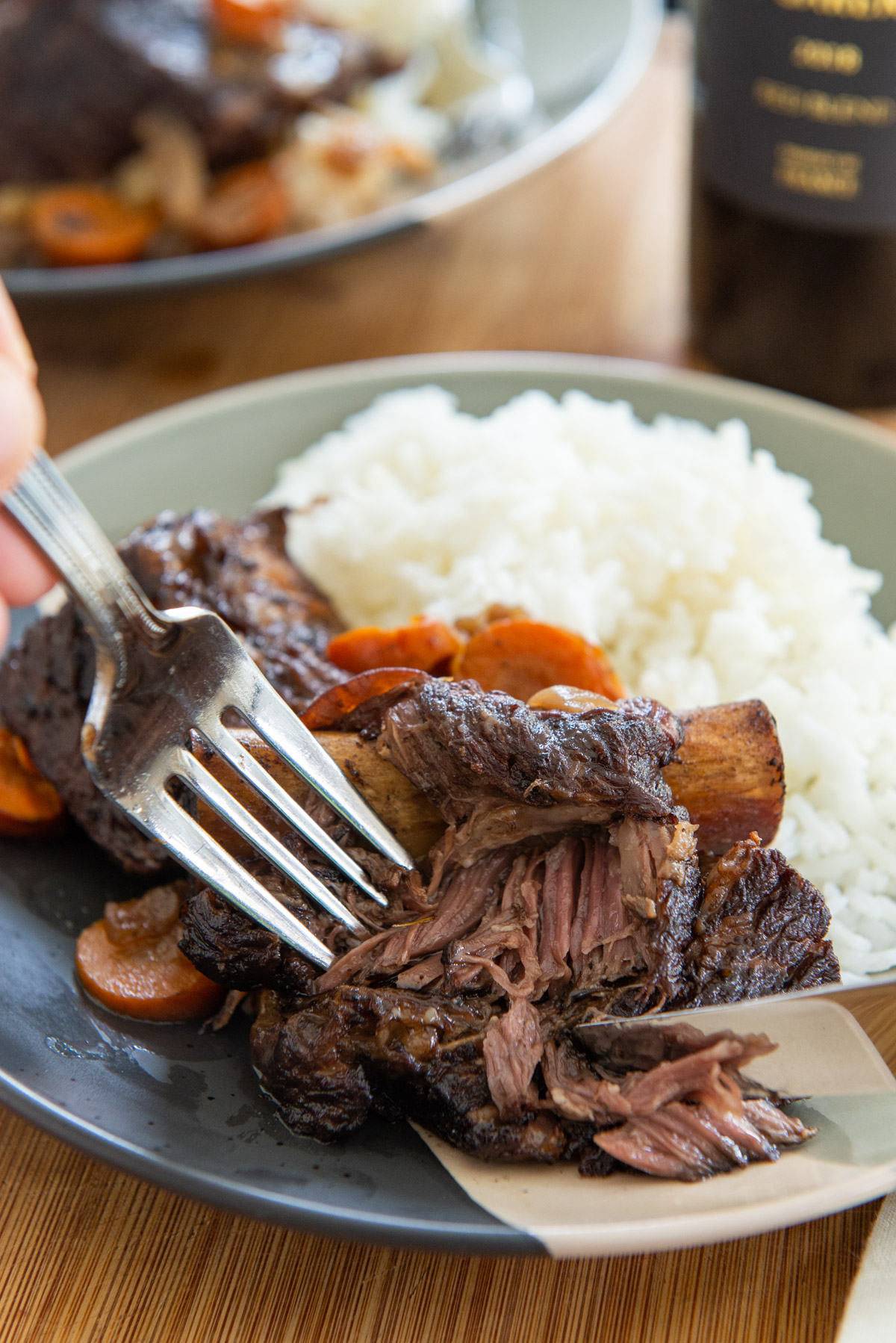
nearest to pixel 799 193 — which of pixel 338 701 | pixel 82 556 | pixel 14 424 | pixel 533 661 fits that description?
pixel 533 661

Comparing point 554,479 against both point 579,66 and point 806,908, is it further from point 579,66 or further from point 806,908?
point 579,66

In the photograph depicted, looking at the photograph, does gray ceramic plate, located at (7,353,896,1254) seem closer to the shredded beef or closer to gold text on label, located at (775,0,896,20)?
the shredded beef

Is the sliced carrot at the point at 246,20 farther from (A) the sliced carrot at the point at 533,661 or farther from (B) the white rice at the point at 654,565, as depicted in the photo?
(A) the sliced carrot at the point at 533,661

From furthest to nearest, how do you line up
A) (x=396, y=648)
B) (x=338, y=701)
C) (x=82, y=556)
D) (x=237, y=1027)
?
1. (x=396, y=648)
2. (x=338, y=701)
3. (x=237, y=1027)
4. (x=82, y=556)

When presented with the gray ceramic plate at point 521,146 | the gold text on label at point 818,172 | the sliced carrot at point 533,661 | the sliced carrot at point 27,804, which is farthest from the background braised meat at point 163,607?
the gold text on label at point 818,172

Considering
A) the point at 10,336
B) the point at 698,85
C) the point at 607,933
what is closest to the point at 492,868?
the point at 607,933

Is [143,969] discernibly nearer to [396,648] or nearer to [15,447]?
[396,648]
